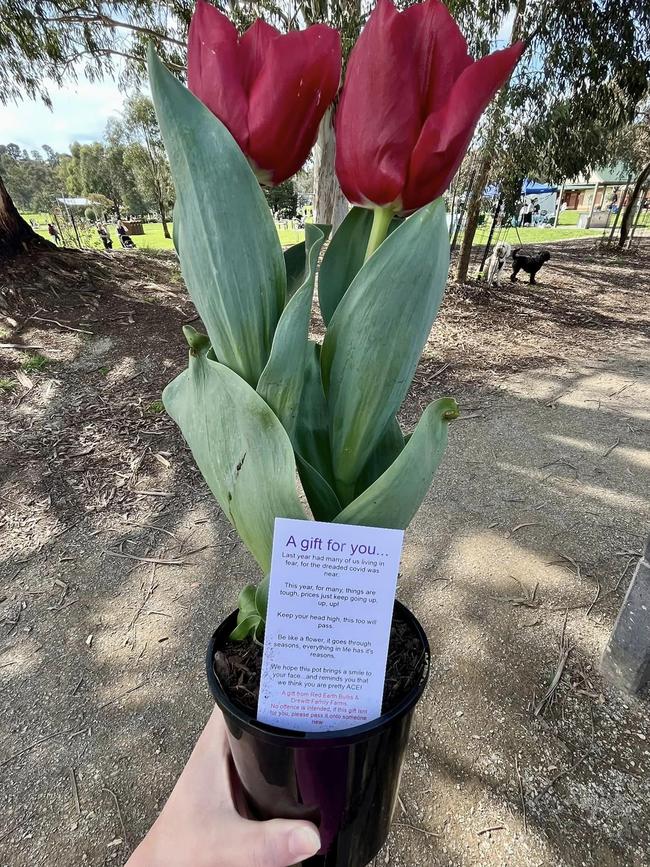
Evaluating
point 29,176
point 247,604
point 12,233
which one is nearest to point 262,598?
point 247,604

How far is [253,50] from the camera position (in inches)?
17.2

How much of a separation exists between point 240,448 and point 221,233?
0.19 metres

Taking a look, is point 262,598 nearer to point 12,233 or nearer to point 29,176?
point 12,233

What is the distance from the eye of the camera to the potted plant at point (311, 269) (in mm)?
399

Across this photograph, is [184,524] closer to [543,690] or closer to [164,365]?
[543,690]

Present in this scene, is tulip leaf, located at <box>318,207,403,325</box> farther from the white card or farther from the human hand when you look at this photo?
the human hand

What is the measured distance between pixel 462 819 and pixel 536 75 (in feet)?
19.5

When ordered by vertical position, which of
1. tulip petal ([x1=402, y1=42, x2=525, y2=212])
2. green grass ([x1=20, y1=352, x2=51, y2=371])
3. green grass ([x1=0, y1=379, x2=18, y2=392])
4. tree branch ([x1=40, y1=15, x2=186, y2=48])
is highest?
tree branch ([x1=40, y1=15, x2=186, y2=48])

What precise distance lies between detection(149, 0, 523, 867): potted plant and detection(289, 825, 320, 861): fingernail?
0.17 feet

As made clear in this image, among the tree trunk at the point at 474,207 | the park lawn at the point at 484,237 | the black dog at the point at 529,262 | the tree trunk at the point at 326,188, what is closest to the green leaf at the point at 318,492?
the tree trunk at the point at 326,188

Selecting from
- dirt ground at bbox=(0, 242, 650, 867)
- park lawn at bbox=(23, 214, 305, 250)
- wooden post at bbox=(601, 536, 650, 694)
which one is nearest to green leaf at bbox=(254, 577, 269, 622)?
park lawn at bbox=(23, 214, 305, 250)

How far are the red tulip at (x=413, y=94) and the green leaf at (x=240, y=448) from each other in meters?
0.23

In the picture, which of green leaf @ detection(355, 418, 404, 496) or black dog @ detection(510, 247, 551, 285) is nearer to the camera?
green leaf @ detection(355, 418, 404, 496)

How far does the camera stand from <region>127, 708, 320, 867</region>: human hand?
578 millimetres
